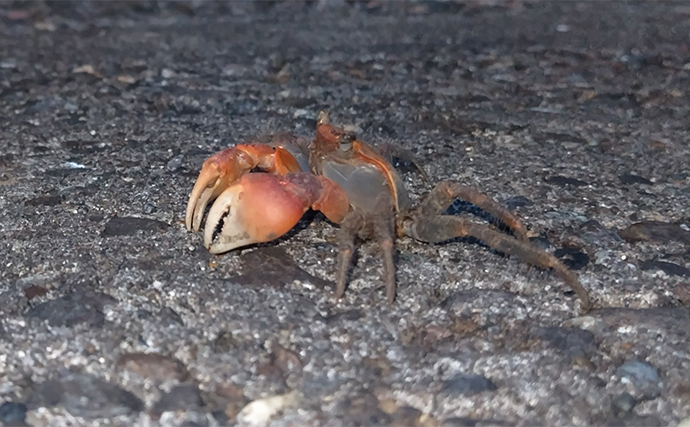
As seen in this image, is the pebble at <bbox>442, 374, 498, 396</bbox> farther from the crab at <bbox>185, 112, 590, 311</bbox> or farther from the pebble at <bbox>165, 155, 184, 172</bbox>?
the pebble at <bbox>165, 155, 184, 172</bbox>

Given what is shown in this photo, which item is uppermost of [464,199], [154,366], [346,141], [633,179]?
[346,141]

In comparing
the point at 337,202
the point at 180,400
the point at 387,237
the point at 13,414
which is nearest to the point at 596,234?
the point at 387,237

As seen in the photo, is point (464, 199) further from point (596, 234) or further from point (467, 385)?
point (467, 385)

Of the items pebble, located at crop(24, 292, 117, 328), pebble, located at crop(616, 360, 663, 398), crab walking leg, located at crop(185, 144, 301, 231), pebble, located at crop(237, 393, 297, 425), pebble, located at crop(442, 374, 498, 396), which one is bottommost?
A: pebble, located at crop(616, 360, 663, 398)

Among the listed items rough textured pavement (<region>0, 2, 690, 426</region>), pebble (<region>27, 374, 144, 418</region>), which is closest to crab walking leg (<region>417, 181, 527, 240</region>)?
rough textured pavement (<region>0, 2, 690, 426</region>)

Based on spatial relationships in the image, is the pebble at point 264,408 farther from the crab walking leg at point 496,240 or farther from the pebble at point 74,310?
the crab walking leg at point 496,240

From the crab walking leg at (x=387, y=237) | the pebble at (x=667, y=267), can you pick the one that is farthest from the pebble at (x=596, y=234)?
the crab walking leg at (x=387, y=237)

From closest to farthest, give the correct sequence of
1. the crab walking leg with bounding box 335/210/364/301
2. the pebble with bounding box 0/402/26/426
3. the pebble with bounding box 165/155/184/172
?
the pebble with bounding box 0/402/26/426 → the crab walking leg with bounding box 335/210/364/301 → the pebble with bounding box 165/155/184/172
